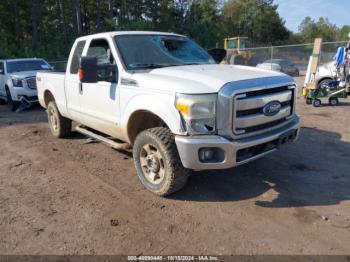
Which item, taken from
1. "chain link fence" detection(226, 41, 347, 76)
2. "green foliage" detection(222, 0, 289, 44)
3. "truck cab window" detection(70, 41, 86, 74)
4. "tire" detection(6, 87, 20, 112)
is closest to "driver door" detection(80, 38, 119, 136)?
"truck cab window" detection(70, 41, 86, 74)

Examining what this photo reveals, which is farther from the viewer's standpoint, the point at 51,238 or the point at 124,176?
the point at 124,176

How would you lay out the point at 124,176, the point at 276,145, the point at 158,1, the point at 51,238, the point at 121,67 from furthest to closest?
the point at 158,1
the point at 124,176
the point at 121,67
the point at 276,145
the point at 51,238

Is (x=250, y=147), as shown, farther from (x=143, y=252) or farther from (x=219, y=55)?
(x=219, y=55)

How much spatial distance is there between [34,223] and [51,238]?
442 mm

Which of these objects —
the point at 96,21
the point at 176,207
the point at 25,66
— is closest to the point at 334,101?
the point at 176,207

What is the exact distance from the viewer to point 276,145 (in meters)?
4.32

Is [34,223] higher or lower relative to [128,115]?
lower

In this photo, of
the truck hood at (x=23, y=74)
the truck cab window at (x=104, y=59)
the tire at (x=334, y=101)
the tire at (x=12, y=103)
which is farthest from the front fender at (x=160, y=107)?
the tire at (x=12, y=103)

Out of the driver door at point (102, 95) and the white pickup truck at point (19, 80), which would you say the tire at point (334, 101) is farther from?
the white pickup truck at point (19, 80)

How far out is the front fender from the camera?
3812 millimetres

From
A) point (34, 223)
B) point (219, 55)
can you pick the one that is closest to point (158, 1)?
point (219, 55)

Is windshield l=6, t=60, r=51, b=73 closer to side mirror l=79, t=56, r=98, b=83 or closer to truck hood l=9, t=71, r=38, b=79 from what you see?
truck hood l=9, t=71, r=38, b=79

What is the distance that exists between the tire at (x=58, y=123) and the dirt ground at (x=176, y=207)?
94 centimetres

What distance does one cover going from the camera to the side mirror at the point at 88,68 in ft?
14.6
